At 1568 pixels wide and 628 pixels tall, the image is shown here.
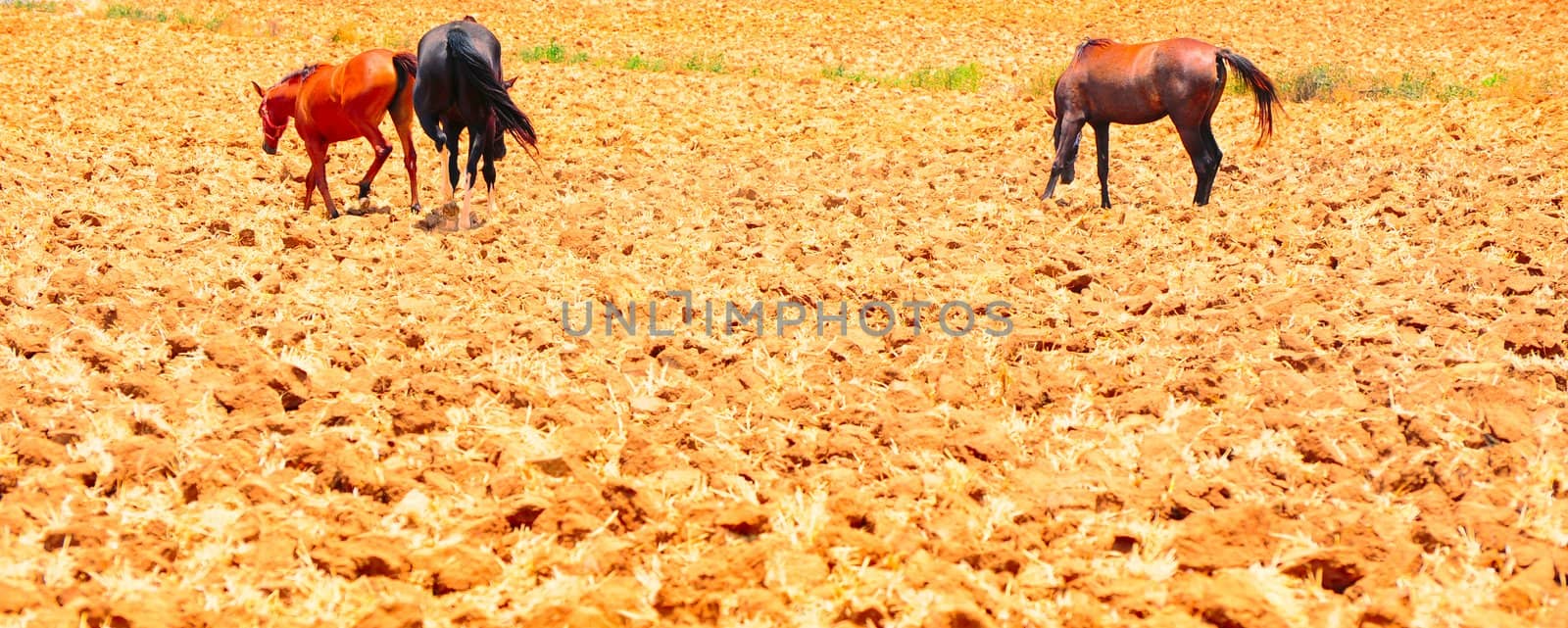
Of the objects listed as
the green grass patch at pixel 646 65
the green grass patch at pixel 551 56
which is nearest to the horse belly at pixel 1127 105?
the green grass patch at pixel 646 65

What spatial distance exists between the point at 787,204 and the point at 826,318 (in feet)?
9.76

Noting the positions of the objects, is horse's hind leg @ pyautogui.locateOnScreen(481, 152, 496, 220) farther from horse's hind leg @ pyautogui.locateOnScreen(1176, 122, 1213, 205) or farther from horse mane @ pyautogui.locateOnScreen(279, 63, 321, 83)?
horse's hind leg @ pyautogui.locateOnScreen(1176, 122, 1213, 205)

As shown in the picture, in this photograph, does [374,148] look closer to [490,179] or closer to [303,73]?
[303,73]

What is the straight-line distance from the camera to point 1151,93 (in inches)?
322

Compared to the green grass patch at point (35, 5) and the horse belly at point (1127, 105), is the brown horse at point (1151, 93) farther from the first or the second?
the green grass patch at point (35, 5)

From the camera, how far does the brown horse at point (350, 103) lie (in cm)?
779

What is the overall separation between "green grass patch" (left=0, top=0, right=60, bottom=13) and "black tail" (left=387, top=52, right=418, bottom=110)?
1760 centimetres

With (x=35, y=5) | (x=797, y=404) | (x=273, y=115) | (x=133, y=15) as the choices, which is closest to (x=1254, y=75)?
(x=797, y=404)

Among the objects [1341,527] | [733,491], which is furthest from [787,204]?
[1341,527]

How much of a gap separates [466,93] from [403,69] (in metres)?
0.82

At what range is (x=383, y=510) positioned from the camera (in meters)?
3.30

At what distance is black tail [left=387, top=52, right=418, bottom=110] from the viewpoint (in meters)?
7.83

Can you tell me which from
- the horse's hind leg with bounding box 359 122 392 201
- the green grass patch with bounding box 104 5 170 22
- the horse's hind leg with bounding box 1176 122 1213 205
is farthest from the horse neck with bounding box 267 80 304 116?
the green grass patch with bounding box 104 5 170 22

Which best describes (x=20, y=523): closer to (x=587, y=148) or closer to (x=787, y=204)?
(x=787, y=204)
